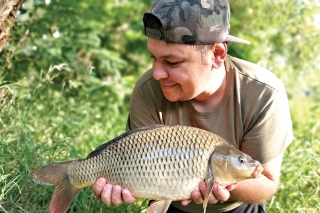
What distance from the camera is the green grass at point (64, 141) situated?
2605mm

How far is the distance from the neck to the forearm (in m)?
0.33

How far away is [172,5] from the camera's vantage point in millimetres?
2068

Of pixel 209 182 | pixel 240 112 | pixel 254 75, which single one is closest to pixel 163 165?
pixel 209 182

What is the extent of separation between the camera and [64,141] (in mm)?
2938

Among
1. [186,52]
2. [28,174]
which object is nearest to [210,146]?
[186,52]

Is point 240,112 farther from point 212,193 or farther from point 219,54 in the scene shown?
point 212,193

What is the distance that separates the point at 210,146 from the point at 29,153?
1.20m

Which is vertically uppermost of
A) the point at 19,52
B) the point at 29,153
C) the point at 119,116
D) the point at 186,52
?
the point at 186,52

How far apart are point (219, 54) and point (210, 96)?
0.65 ft

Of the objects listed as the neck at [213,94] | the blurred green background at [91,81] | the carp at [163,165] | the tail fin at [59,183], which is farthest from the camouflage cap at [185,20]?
the blurred green background at [91,81]

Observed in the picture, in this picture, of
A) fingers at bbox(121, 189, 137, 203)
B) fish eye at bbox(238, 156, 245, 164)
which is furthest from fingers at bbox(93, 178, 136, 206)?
fish eye at bbox(238, 156, 245, 164)

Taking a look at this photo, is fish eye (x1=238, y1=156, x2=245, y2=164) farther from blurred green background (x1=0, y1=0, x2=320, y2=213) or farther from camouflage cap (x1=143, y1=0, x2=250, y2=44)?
blurred green background (x1=0, y1=0, x2=320, y2=213)

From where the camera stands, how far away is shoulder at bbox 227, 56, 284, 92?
7.44 feet

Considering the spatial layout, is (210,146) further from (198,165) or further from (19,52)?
(19,52)
